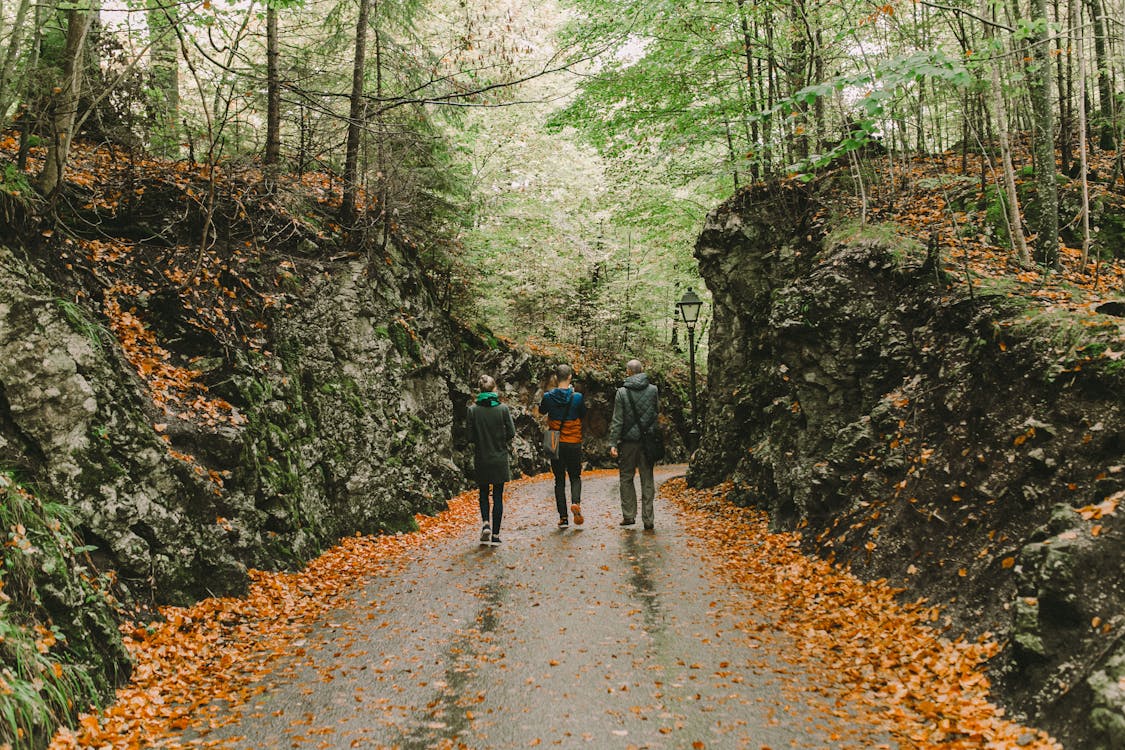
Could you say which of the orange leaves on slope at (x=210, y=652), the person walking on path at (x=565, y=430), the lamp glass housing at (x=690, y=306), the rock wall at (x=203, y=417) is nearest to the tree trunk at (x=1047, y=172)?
the person walking on path at (x=565, y=430)

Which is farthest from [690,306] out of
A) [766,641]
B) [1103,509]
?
[1103,509]

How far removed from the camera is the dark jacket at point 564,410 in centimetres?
1028

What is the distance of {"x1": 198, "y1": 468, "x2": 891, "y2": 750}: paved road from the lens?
4.22 m

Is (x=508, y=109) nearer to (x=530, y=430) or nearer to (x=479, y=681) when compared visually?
(x=530, y=430)

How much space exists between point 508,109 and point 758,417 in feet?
40.5

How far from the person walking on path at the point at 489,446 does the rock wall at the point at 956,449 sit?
395cm

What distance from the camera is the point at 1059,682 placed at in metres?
3.91

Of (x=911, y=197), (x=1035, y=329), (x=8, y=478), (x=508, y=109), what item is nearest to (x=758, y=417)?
(x=911, y=197)

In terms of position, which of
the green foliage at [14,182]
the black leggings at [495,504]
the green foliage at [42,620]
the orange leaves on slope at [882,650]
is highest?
the green foliage at [14,182]

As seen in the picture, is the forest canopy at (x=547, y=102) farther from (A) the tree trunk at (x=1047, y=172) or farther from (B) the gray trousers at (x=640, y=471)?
(B) the gray trousers at (x=640, y=471)

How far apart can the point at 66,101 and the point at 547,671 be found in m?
7.07

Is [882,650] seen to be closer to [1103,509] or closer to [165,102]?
[1103,509]

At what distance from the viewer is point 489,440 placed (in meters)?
9.23

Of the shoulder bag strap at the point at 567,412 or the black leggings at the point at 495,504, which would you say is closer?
the black leggings at the point at 495,504
